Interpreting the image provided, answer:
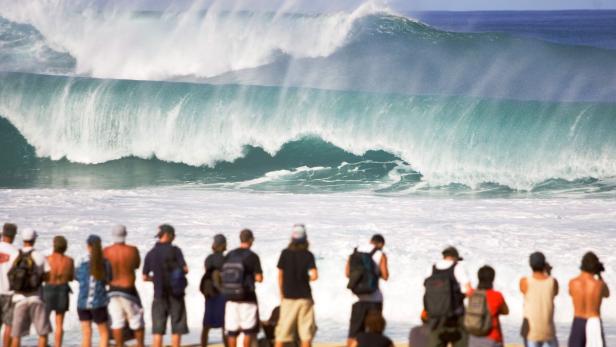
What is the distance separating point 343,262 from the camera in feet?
36.0

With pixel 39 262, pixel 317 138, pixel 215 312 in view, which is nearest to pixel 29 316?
pixel 39 262

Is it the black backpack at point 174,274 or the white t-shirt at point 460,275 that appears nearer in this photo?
the white t-shirt at point 460,275

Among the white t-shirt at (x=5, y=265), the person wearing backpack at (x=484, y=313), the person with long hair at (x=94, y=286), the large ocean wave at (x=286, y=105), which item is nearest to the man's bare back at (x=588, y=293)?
the person wearing backpack at (x=484, y=313)

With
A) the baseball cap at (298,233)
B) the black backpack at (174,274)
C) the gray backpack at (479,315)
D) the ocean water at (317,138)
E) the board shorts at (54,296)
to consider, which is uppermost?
the ocean water at (317,138)

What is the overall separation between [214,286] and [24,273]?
133 centimetres

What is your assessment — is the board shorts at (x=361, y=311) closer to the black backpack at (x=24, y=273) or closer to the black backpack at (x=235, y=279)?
the black backpack at (x=235, y=279)

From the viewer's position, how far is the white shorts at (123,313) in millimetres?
7367

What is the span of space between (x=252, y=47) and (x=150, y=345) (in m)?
21.2

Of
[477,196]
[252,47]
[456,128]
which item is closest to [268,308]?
[477,196]

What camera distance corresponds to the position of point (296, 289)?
7.15 meters

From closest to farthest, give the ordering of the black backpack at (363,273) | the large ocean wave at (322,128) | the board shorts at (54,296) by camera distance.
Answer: the black backpack at (363,273) < the board shorts at (54,296) < the large ocean wave at (322,128)

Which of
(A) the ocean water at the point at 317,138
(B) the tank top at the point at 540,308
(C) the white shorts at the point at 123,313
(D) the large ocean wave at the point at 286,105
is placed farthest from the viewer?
(D) the large ocean wave at the point at 286,105

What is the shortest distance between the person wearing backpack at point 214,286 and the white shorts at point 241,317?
0.59ft

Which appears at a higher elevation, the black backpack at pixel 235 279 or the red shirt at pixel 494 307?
the black backpack at pixel 235 279
